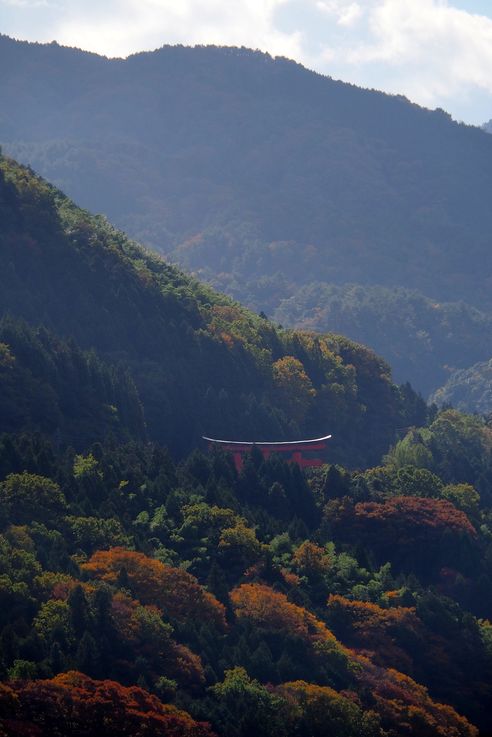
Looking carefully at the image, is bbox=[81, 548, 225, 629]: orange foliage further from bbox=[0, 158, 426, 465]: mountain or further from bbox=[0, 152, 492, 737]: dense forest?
bbox=[0, 158, 426, 465]: mountain

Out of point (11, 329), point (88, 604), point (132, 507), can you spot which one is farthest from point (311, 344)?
point (88, 604)

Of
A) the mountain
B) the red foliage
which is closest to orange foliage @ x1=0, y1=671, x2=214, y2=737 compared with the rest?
the red foliage

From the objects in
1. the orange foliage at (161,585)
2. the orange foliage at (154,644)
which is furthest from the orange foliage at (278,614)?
the orange foliage at (154,644)

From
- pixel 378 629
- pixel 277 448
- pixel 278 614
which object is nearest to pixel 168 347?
pixel 277 448

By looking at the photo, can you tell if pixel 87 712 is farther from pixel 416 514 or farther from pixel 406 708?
pixel 416 514

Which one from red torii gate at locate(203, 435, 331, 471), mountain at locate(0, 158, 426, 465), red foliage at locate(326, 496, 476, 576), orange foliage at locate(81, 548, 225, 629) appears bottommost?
orange foliage at locate(81, 548, 225, 629)

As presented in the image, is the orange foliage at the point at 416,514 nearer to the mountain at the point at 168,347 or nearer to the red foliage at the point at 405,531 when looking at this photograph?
the red foliage at the point at 405,531
